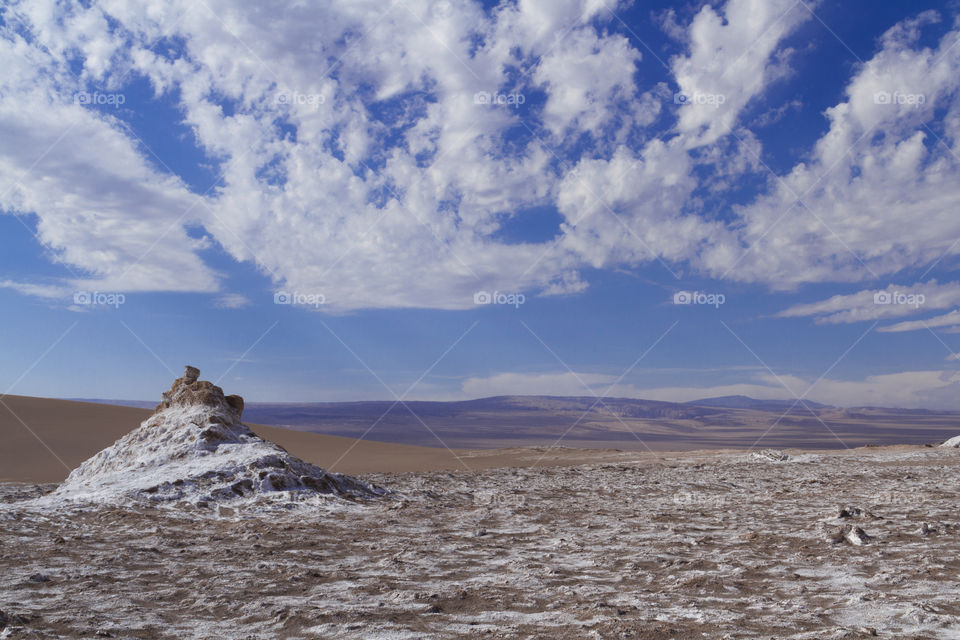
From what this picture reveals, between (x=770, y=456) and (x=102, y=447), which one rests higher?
(x=102, y=447)

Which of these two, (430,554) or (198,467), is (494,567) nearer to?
(430,554)

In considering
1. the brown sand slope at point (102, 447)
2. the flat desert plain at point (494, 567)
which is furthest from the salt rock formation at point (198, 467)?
the brown sand slope at point (102, 447)

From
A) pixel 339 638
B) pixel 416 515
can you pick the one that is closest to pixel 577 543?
pixel 416 515

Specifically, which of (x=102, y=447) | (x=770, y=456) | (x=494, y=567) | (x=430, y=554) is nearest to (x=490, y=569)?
(x=494, y=567)

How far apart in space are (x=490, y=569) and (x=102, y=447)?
2084 centimetres

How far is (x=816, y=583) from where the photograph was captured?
531 centimetres

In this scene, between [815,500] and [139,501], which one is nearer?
[139,501]

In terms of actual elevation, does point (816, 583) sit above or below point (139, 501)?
below

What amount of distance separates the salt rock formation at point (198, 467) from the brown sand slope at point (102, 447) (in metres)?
6.55

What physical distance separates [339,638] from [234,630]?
738 mm

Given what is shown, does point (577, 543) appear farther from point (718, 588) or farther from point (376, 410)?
point (376, 410)

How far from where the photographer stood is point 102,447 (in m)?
22.1

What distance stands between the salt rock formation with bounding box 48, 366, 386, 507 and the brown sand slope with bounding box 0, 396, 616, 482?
655 cm

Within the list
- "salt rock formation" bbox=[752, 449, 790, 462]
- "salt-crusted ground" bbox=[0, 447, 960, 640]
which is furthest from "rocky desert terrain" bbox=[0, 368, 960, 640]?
"salt rock formation" bbox=[752, 449, 790, 462]
